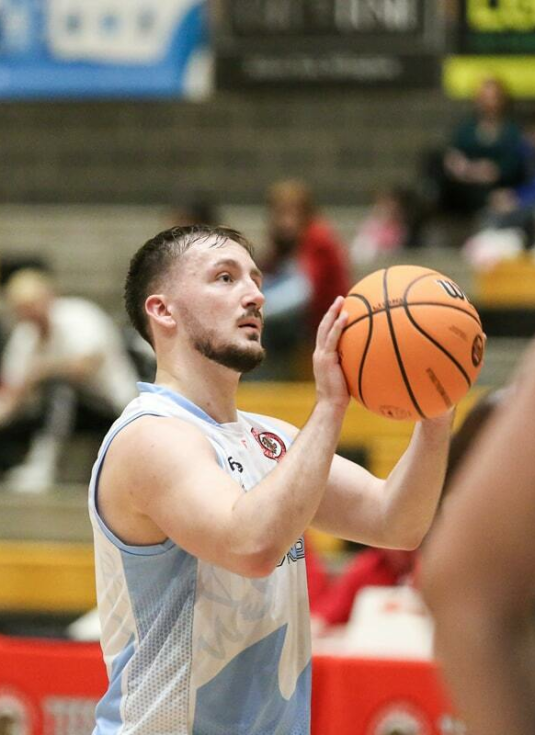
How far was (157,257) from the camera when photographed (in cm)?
303

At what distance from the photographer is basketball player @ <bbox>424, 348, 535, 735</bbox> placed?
1087mm

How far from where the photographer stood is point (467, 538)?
1.11m

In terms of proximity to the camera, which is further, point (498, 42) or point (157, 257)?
point (498, 42)

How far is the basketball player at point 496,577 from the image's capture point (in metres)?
1.09

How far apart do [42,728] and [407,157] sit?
307 inches

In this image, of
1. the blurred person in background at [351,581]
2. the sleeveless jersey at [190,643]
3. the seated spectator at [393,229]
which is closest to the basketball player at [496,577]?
the sleeveless jersey at [190,643]

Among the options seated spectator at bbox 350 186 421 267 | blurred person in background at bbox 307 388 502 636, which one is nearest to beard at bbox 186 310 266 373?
blurred person in background at bbox 307 388 502 636

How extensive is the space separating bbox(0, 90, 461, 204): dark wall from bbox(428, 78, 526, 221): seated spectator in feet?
4.21

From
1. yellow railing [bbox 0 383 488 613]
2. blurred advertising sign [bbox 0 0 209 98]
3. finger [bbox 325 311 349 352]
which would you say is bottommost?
yellow railing [bbox 0 383 488 613]

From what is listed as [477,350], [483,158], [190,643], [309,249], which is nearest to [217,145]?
[483,158]

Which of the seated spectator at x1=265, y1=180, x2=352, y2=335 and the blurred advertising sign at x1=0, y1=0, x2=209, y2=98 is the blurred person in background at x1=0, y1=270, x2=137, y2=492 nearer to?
the seated spectator at x1=265, y1=180, x2=352, y2=335

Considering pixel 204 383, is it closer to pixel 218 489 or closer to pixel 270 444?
pixel 270 444

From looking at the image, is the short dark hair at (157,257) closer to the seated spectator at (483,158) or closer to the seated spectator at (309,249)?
the seated spectator at (309,249)

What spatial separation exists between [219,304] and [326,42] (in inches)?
276
